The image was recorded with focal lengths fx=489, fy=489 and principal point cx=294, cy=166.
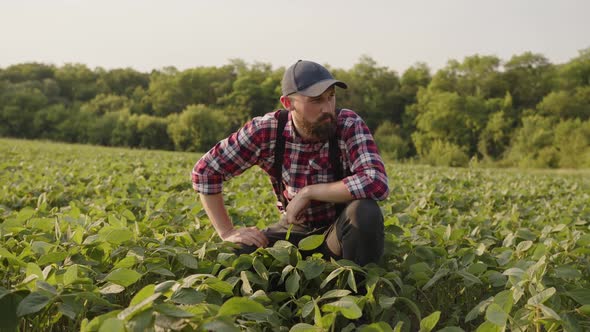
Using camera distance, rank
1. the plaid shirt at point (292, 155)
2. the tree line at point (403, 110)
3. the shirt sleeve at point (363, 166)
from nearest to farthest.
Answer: the shirt sleeve at point (363, 166) < the plaid shirt at point (292, 155) < the tree line at point (403, 110)

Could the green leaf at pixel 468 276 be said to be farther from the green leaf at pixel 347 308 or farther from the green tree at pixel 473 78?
the green tree at pixel 473 78

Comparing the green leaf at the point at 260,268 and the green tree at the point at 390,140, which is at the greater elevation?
the green leaf at the point at 260,268

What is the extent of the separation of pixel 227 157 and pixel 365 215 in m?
0.90

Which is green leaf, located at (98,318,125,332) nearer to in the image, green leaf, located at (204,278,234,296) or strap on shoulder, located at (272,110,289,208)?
green leaf, located at (204,278,234,296)

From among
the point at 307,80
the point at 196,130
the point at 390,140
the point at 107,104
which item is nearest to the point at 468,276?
the point at 307,80

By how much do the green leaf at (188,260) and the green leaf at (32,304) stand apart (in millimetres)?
653

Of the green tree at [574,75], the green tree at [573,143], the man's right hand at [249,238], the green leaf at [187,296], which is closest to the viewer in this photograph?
the green leaf at [187,296]

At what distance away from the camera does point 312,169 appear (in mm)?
2746

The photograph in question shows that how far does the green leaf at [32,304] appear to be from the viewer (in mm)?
1467

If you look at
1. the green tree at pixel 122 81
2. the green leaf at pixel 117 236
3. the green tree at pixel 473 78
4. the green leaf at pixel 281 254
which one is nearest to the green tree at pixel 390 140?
the green tree at pixel 473 78

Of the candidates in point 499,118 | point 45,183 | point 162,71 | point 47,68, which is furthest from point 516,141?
point 47,68

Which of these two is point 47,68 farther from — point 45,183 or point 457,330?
point 457,330

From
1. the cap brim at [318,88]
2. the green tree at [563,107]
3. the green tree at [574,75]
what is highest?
the cap brim at [318,88]

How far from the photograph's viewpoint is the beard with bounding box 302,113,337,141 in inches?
101
